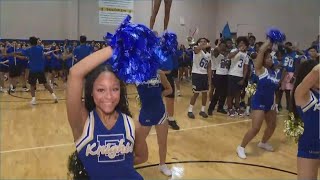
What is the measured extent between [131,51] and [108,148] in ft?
1.45

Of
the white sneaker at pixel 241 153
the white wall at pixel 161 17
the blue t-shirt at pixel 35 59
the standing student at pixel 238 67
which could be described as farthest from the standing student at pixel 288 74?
the blue t-shirt at pixel 35 59

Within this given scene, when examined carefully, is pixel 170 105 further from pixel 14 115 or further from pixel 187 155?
pixel 14 115

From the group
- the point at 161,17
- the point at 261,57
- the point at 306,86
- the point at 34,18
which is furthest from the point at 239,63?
the point at 34,18

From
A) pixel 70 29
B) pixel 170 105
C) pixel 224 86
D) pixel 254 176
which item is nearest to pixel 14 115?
pixel 170 105

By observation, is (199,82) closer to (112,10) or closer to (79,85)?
(79,85)

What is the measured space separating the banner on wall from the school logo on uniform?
528 inches

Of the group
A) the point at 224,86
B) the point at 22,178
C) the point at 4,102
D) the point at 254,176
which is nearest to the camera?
the point at 22,178

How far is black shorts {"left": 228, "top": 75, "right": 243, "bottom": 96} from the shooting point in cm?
694

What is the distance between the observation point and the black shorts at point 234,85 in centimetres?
694

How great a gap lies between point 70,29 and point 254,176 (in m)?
11.9

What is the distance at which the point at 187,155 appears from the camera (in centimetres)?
456

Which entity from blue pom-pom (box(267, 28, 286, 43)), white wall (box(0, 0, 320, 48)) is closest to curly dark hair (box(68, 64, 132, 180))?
blue pom-pom (box(267, 28, 286, 43))

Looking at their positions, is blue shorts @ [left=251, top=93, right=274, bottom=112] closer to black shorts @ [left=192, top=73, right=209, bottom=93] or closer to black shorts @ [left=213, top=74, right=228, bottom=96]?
black shorts @ [left=192, top=73, right=209, bottom=93]

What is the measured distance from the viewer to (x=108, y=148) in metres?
1.55
